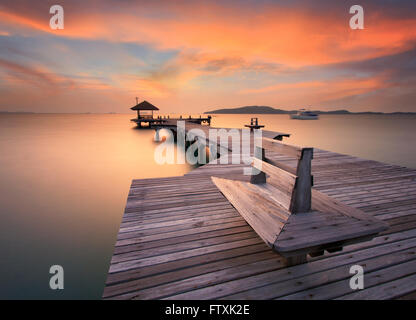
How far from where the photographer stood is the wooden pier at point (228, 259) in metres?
2.08

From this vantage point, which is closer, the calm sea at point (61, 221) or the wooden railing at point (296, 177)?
the wooden railing at point (296, 177)

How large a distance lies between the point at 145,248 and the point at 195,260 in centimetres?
68

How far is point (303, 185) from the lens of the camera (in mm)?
2156

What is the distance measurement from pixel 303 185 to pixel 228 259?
1.20 meters

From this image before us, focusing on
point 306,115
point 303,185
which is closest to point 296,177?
point 303,185

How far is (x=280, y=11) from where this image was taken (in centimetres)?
1098

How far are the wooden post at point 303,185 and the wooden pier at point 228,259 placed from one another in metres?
0.70

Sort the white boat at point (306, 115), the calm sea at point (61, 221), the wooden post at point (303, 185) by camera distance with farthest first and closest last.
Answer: the white boat at point (306, 115) → the calm sea at point (61, 221) → the wooden post at point (303, 185)

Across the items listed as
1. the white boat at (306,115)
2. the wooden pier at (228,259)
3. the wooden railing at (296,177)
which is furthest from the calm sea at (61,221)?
the white boat at (306,115)

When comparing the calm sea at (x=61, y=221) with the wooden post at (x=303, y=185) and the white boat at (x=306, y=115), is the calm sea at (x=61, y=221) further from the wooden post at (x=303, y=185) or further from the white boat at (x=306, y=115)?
the white boat at (x=306, y=115)

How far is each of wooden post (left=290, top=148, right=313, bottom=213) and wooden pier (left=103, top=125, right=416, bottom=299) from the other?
2.30 ft

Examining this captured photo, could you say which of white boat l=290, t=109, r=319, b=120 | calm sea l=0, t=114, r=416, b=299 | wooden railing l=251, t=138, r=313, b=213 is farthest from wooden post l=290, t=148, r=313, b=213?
white boat l=290, t=109, r=319, b=120
